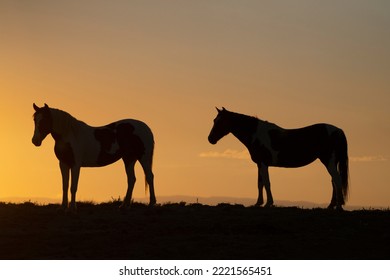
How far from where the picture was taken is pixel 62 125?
24.0 meters

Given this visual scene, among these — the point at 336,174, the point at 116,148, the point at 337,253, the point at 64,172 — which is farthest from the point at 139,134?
the point at 337,253

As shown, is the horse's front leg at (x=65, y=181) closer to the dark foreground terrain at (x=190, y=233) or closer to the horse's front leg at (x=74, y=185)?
the horse's front leg at (x=74, y=185)

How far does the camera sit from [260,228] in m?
21.3

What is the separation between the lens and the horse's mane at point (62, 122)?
23.9 metres

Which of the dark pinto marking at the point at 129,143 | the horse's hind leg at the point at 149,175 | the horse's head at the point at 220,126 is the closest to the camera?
the dark pinto marking at the point at 129,143

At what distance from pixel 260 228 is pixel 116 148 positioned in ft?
20.7

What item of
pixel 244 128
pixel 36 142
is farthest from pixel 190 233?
pixel 244 128

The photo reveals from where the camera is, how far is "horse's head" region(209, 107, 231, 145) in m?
27.6

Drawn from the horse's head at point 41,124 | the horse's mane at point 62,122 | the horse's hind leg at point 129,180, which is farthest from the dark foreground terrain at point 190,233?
the horse's mane at point 62,122

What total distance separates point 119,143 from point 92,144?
3.29ft

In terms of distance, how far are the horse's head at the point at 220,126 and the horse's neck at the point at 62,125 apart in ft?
18.1

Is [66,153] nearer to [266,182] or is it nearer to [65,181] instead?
[65,181]

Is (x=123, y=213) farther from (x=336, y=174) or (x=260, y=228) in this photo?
(x=336, y=174)

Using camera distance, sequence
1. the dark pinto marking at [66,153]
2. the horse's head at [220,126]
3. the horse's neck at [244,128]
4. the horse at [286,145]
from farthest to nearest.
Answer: the horse's head at [220,126] → the horse's neck at [244,128] → the horse at [286,145] → the dark pinto marking at [66,153]
